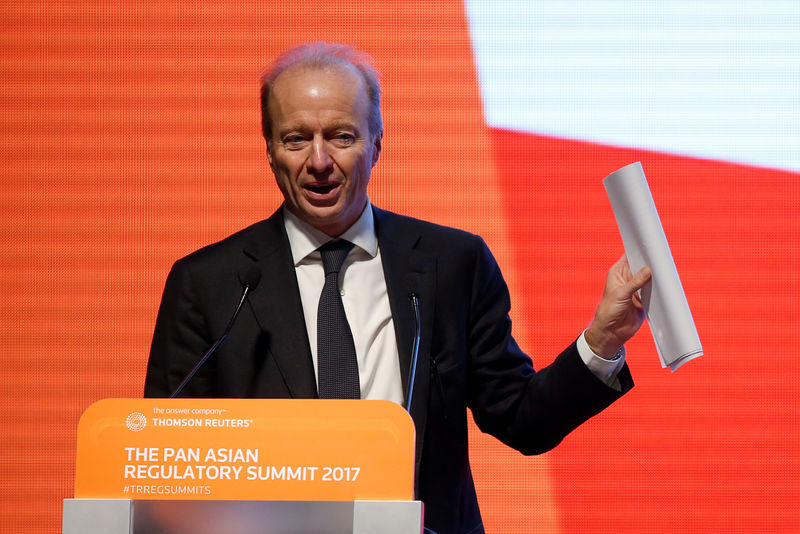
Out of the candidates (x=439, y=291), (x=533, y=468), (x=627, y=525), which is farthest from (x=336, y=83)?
(x=627, y=525)

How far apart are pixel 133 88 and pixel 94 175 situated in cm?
27

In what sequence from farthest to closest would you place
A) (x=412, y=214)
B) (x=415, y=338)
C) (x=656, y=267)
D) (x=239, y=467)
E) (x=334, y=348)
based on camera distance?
(x=412, y=214), (x=334, y=348), (x=415, y=338), (x=656, y=267), (x=239, y=467)

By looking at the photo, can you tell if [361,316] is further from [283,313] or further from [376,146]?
[376,146]

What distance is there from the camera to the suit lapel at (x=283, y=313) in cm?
168

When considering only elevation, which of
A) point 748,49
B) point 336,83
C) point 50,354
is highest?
point 748,49

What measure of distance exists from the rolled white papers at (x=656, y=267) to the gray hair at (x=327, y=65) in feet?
1.84

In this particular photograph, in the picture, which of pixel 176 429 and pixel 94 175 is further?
pixel 94 175

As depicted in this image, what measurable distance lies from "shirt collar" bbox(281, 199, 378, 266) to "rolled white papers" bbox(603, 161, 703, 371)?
0.55m

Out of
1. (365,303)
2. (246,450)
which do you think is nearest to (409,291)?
(365,303)

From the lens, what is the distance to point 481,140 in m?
2.56

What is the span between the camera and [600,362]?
1.62 metres

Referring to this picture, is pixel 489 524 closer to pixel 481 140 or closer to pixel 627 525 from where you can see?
pixel 627 525

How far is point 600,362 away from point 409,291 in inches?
15.1

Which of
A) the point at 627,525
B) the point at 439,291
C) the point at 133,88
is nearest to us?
the point at 439,291
